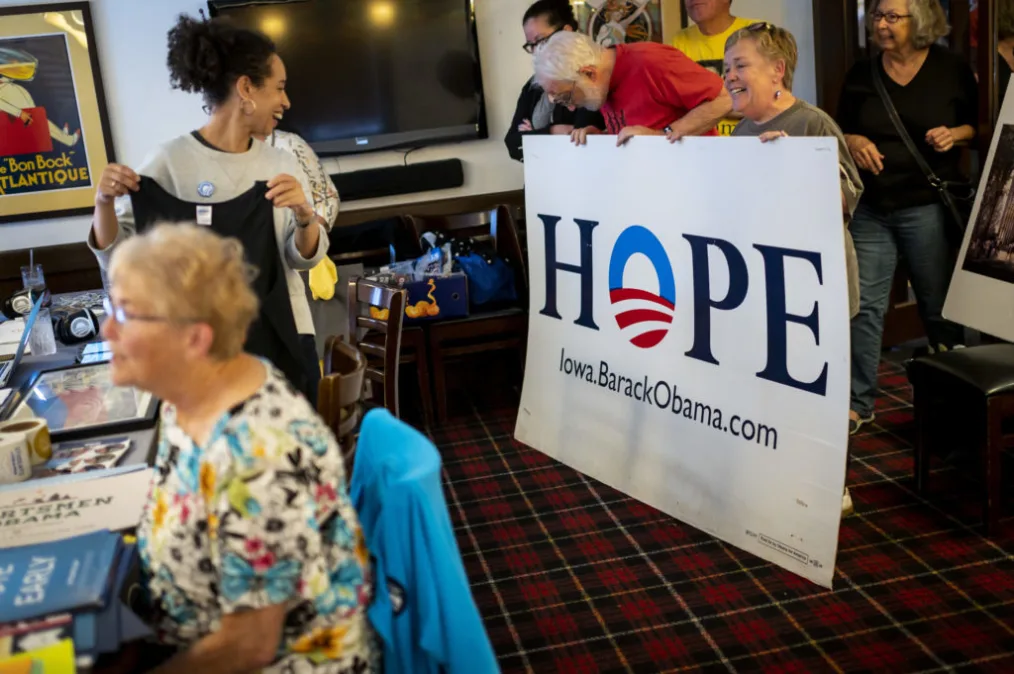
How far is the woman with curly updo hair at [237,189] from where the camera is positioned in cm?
235

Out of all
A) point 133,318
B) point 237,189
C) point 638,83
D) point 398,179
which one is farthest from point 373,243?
point 133,318

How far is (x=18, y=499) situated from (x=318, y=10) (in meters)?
3.78

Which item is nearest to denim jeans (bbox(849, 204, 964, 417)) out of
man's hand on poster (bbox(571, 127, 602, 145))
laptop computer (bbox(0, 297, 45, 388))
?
man's hand on poster (bbox(571, 127, 602, 145))

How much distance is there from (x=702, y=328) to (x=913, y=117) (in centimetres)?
132

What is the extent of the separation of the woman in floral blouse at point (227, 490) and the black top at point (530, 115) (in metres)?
2.67

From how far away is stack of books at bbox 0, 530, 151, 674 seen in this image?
45.6 inches

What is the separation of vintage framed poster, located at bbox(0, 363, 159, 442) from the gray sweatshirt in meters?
0.28

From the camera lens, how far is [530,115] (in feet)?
15.1

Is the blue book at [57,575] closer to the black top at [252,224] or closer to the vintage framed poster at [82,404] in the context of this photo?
the vintage framed poster at [82,404]

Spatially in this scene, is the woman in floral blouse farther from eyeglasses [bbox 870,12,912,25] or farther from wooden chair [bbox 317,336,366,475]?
eyeglasses [bbox 870,12,912,25]

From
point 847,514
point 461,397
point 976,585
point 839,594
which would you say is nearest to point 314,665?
point 839,594

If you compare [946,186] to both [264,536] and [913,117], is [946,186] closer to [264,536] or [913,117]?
[913,117]

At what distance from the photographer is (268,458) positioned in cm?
125

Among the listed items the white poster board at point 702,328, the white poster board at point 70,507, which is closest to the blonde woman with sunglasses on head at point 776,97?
the white poster board at point 702,328
